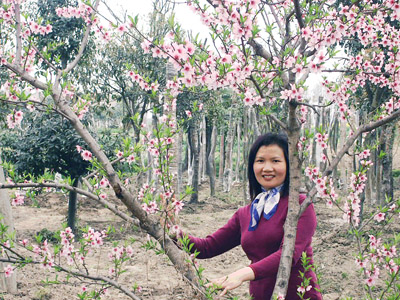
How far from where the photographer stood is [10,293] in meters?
4.49

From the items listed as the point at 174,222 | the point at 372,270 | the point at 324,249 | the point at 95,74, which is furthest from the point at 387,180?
the point at 95,74

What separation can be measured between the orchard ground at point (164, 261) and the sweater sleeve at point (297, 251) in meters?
0.31

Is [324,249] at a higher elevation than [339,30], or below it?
below

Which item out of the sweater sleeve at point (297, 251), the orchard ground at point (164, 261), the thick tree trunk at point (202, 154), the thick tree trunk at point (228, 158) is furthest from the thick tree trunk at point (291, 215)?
the thick tree trunk at point (202, 154)

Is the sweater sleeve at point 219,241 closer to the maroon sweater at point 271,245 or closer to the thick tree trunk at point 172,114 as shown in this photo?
the maroon sweater at point 271,245

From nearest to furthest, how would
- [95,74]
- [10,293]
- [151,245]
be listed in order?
Answer: [151,245], [10,293], [95,74]

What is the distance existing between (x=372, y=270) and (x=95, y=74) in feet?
38.6

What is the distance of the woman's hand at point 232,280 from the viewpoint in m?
1.68

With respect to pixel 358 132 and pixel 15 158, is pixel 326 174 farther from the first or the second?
pixel 15 158

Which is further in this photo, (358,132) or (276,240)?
(276,240)

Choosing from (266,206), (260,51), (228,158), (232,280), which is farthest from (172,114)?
(228,158)

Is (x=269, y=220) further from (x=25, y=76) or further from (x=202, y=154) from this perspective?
(x=202, y=154)

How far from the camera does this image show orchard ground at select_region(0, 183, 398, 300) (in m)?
4.98

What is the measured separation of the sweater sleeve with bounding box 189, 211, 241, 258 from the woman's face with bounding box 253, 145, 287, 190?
0.38 m
